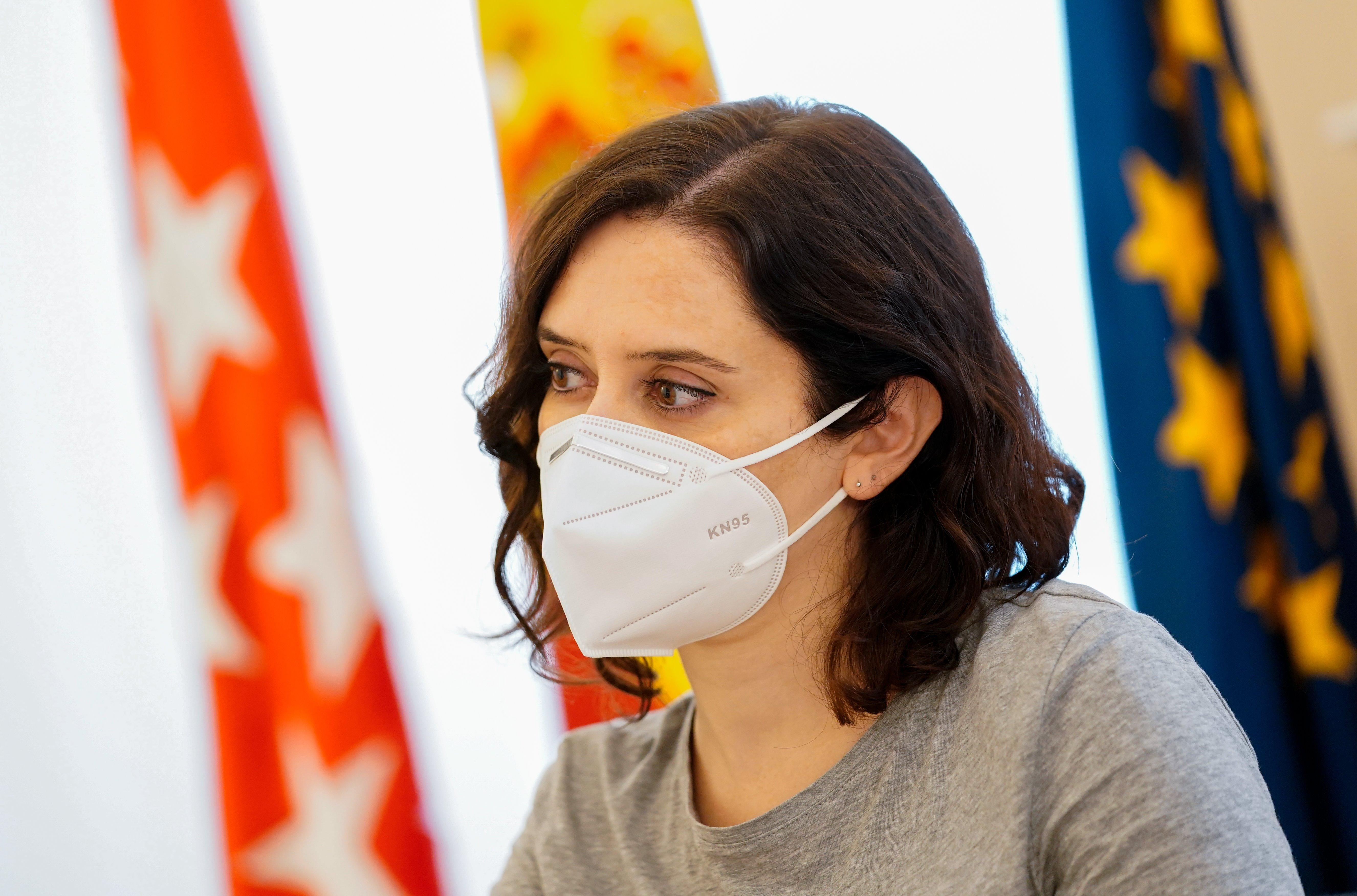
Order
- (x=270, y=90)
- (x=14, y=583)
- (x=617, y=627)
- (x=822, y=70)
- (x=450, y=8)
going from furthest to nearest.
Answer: (x=822, y=70)
(x=450, y=8)
(x=270, y=90)
(x=14, y=583)
(x=617, y=627)

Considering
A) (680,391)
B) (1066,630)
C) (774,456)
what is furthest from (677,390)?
(1066,630)

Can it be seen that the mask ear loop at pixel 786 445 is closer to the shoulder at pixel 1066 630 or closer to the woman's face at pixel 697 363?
the woman's face at pixel 697 363

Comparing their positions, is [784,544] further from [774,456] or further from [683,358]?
[683,358]

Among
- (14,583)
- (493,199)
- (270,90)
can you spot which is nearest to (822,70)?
(493,199)

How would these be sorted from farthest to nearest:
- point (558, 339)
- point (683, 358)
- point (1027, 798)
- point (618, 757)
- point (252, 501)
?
1. point (252, 501)
2. point (618, 757)
3. point (558, 339)
4. point (683, 358)
5. point (1027, 798)

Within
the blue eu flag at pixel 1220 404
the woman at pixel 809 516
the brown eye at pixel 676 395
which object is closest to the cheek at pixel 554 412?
the woman at pixel 809 516

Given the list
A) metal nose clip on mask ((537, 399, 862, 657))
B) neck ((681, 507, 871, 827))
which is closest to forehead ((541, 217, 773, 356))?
metal nose clip on mask ((537, 399, 862, 657))

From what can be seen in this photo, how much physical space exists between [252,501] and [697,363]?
86 cm

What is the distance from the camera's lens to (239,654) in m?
1.60

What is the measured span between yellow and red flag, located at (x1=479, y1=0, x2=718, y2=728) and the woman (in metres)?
0.48

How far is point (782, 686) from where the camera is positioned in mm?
1194

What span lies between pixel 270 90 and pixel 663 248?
0.92 m

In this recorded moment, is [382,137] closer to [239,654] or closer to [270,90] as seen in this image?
[270,90]

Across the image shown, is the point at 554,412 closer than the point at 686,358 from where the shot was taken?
No
